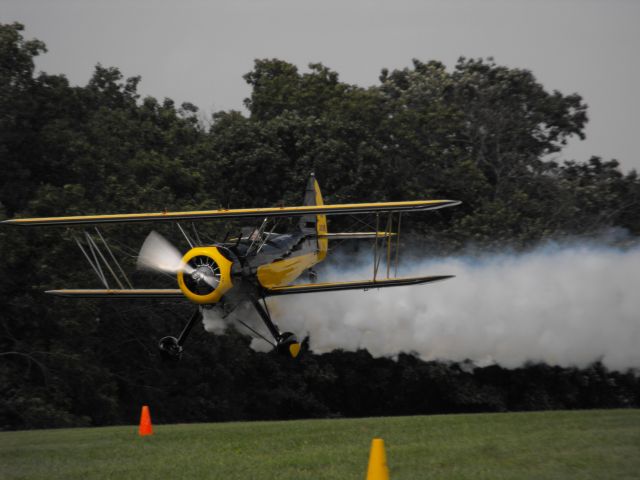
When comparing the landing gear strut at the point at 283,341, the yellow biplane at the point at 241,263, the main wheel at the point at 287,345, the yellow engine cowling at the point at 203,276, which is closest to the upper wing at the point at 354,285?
the yellow biplane at the point at 241,263

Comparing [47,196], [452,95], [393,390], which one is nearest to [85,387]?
[47,196]

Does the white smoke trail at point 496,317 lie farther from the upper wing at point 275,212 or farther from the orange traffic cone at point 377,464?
the orange traffic cone at point 377,464

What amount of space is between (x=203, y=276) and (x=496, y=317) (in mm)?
8278

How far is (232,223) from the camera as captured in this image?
35656mm

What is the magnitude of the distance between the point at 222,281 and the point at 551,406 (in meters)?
21.8

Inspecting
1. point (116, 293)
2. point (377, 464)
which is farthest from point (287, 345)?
point (377, 464)

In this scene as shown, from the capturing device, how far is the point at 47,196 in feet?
101

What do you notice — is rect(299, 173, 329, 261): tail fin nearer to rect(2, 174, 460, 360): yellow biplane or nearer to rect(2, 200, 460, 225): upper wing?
rect(2, 174, 460, 360): yellow biplane

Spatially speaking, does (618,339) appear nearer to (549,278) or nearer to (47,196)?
(549,278)

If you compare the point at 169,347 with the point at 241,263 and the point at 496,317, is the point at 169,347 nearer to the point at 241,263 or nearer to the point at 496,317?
the point at 241,263

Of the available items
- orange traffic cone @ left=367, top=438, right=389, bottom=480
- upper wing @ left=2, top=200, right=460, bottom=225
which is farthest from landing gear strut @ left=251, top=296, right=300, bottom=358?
orange traffic cone @ left=367, top=438, right=389, bottom=480

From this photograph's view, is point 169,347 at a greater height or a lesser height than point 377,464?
lesser

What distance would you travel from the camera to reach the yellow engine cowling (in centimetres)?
1755

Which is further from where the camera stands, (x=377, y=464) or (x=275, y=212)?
(x=275, y=212)
